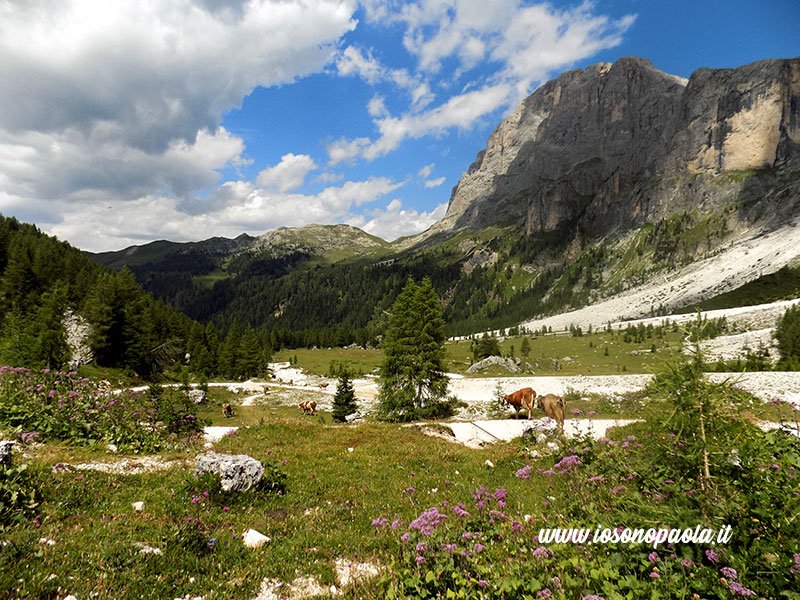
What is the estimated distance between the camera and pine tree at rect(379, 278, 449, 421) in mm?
31375

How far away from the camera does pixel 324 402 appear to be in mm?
50250

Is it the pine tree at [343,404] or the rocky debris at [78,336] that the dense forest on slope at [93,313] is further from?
the pine tree at [343,404]

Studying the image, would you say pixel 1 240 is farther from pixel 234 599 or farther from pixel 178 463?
pixel 234 599

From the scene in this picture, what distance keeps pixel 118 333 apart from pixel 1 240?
44.2 metres

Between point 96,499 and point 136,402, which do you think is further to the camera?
point 136,402

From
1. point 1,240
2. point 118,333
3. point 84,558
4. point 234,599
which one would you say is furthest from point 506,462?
point 1,240

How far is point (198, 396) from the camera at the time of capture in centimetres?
4138

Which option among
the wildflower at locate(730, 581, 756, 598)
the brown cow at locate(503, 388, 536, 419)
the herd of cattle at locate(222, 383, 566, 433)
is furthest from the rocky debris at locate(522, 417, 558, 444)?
the wildflower at locate(730, 581, 756, 598)

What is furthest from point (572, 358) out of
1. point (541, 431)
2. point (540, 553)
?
point (540, 553)

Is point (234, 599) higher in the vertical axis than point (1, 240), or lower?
lower

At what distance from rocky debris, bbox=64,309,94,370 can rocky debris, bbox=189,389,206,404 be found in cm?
2381

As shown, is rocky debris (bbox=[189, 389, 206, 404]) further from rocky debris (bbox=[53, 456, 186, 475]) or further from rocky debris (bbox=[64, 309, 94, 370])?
rocky debris (bbox=[53, 456, 186, 475])

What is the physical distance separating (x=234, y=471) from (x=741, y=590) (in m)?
10.3

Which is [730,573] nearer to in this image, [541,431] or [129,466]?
[129,466]
